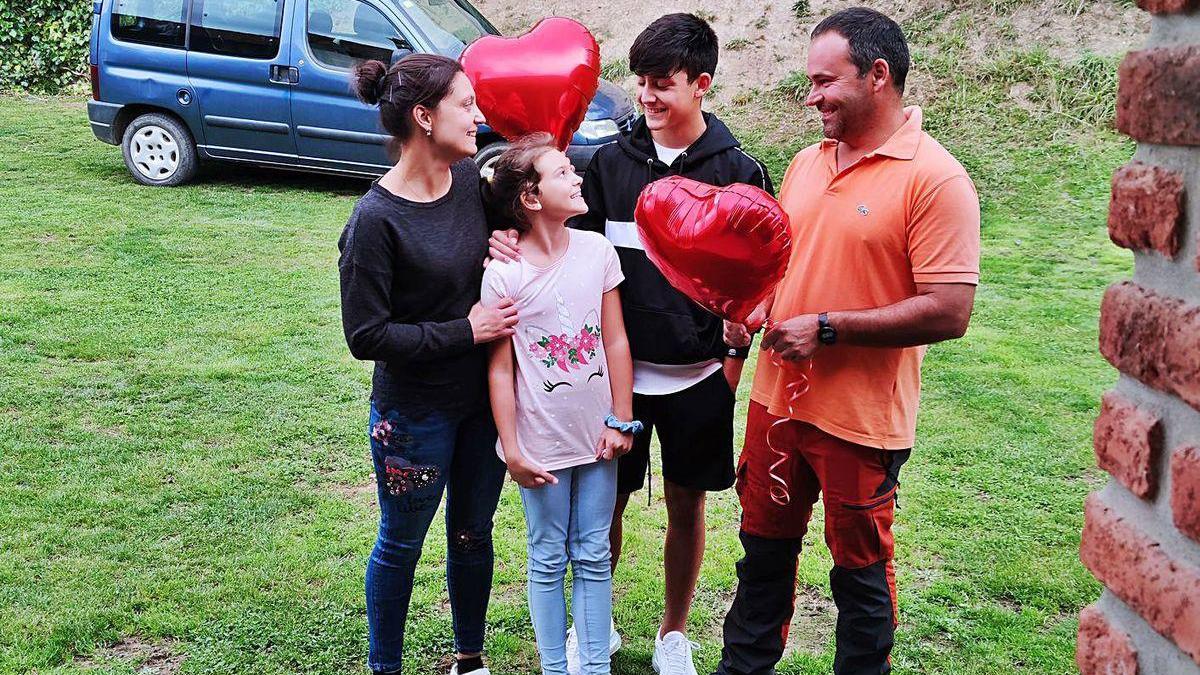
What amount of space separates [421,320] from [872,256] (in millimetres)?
1074

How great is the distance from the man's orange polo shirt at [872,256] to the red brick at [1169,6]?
1308 millimetres

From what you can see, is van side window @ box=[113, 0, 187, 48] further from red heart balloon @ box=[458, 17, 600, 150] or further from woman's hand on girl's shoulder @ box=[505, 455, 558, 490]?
woman's hand on girl's shoulder @ box=[505, 455, 558, 490]

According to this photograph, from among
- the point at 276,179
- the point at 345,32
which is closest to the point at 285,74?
the point at 345,32

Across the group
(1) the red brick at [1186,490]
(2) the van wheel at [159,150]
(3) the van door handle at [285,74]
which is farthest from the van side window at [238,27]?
(1) the red brick at [1186,490]

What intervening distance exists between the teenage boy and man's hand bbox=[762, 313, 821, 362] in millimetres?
327

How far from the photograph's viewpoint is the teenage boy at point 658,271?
2807mm

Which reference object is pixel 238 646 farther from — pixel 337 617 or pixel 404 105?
pixel 404 105

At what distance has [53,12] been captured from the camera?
13.5 meters

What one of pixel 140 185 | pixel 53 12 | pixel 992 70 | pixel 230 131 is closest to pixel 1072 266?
pixel 992 70

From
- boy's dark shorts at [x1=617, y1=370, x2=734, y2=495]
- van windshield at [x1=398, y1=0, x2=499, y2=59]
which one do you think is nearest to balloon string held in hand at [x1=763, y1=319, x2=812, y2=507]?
boy's dark shorts at [x1=617, y1=370, x2=734, y2=495]

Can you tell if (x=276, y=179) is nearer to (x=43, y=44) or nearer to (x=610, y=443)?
(x=43, y=44)

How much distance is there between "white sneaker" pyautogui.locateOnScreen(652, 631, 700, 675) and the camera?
3086 mm

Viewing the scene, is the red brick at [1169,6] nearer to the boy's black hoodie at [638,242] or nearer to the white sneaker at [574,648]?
the boy's black hoodie at [638,242]

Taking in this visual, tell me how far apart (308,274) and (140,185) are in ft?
9.96
